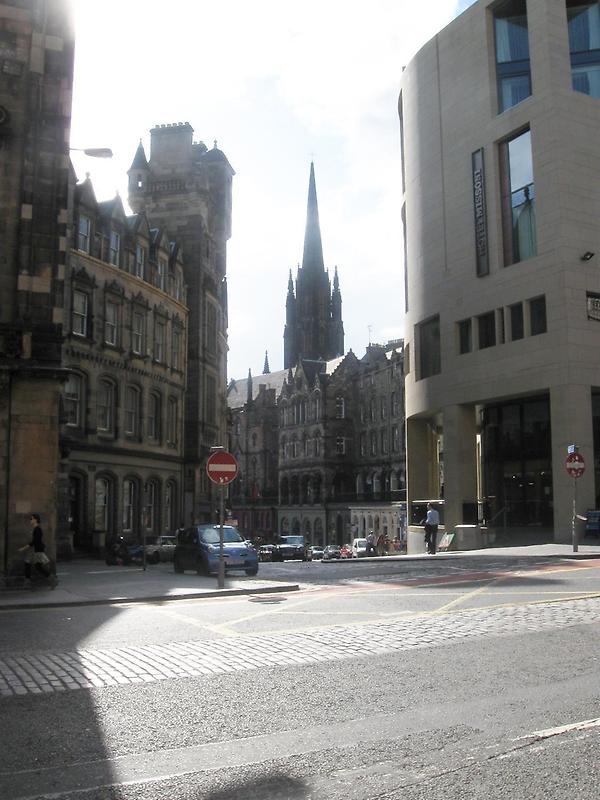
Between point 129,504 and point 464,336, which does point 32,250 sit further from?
point 464,336

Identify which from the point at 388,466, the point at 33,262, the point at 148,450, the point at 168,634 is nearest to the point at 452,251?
the point at 148,450

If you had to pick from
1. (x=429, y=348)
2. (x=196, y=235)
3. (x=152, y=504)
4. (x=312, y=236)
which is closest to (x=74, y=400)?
(x=152, y=504)

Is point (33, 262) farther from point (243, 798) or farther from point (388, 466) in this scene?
point (388, 466)

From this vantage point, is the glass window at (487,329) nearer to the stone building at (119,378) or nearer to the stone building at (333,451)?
the stone building at (119,378)

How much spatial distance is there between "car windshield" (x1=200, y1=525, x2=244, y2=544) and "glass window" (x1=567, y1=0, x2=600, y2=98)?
86.3 ft

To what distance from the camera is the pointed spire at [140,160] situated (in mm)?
49031

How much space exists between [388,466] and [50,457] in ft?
250

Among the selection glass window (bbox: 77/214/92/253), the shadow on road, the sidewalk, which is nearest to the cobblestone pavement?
the shadow on road

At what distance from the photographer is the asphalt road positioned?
4.76 m

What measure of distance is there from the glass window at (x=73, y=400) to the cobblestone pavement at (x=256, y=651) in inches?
1048

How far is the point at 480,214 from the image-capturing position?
38250mm

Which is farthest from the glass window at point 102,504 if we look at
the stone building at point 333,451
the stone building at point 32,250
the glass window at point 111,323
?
the stone building at point 333,451

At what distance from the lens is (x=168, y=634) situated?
10.6m

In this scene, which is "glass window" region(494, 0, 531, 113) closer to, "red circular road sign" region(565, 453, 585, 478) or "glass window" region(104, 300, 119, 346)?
"red circular road sign" region(565, 453, 585, 478)
